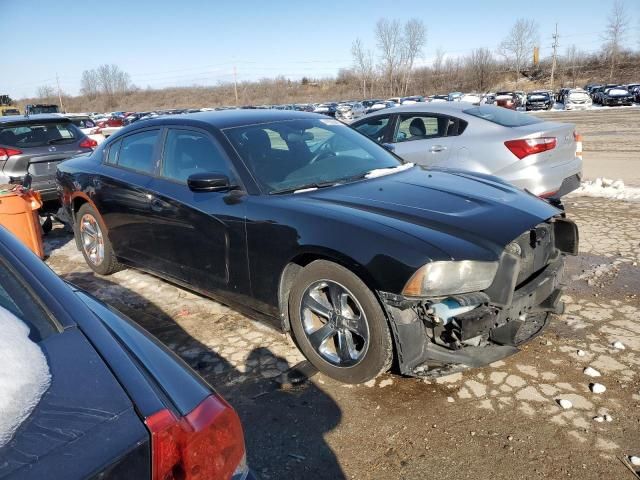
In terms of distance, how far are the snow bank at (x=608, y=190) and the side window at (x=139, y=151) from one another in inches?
251

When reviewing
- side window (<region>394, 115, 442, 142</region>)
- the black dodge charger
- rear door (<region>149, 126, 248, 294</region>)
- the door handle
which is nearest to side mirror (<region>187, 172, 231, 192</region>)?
the black dodge charger

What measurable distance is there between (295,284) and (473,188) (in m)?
1.43

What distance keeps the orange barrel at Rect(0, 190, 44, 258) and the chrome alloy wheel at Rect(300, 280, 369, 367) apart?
392 cm

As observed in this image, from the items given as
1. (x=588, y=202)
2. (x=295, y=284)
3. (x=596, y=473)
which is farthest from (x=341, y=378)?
(x=588, y=202)

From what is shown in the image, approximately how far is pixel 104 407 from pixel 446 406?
81.4 inches

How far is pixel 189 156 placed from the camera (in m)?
3.97

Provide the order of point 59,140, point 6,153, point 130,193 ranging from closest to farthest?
point 130,193 < point 6,153 < point 59,140

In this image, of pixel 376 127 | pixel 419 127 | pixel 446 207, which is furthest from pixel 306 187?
pixel 376 127

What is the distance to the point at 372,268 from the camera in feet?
8.93

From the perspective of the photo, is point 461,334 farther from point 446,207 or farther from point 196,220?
point 196,220

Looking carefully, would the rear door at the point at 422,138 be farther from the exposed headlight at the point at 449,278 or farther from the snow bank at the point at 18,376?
the snow bank at the point at 18,376

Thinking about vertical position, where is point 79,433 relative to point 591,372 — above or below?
above

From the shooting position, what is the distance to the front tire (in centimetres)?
281

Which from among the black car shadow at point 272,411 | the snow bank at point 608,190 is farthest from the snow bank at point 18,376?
the snow bank at point 608,190
